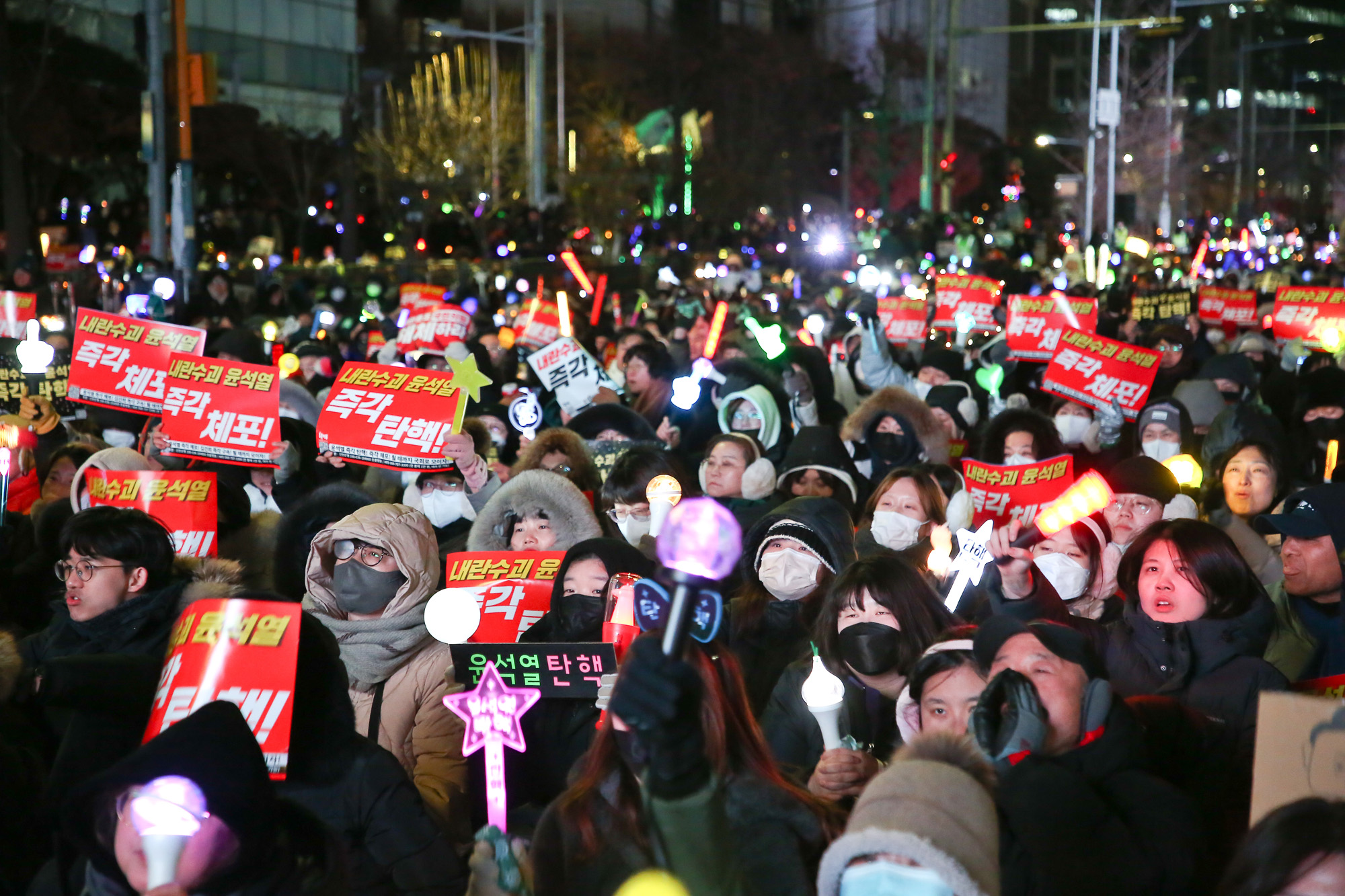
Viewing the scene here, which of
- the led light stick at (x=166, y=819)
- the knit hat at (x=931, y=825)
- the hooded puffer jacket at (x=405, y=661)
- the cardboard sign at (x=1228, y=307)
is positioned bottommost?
the hooded puffer jacket at (x=405, y=661)

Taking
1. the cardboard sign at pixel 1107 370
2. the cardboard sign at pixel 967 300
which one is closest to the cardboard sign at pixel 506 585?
the cardboard sign at pixel 1107 370

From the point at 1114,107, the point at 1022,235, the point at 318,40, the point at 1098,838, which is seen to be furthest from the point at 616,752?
the point at 318,40

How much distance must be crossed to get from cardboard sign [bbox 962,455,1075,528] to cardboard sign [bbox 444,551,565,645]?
2049mm

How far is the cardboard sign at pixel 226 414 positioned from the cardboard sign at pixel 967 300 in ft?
27.1

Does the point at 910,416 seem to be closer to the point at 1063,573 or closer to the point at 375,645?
the point at 1063,573

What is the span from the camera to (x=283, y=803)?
116 inches

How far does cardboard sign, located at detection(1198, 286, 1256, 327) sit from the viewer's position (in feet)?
49.1

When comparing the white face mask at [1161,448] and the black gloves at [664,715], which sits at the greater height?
the black gloves at [664,715]

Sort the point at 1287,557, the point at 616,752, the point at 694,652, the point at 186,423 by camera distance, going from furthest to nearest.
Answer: the point at 186,423
the point at 1287,557
the point at 616,752
the point at 694,652

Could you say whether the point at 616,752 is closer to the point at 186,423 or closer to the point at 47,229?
the point at 186,423

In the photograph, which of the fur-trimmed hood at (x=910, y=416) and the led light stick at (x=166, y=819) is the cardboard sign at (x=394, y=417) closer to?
the fur-trimmed hood at (x=910, y=416)

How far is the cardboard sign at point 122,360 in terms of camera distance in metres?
7.98

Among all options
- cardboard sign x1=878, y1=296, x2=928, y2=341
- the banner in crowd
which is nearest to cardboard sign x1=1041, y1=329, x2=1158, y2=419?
the banner in crowd

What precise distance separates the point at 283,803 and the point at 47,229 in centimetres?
2438
